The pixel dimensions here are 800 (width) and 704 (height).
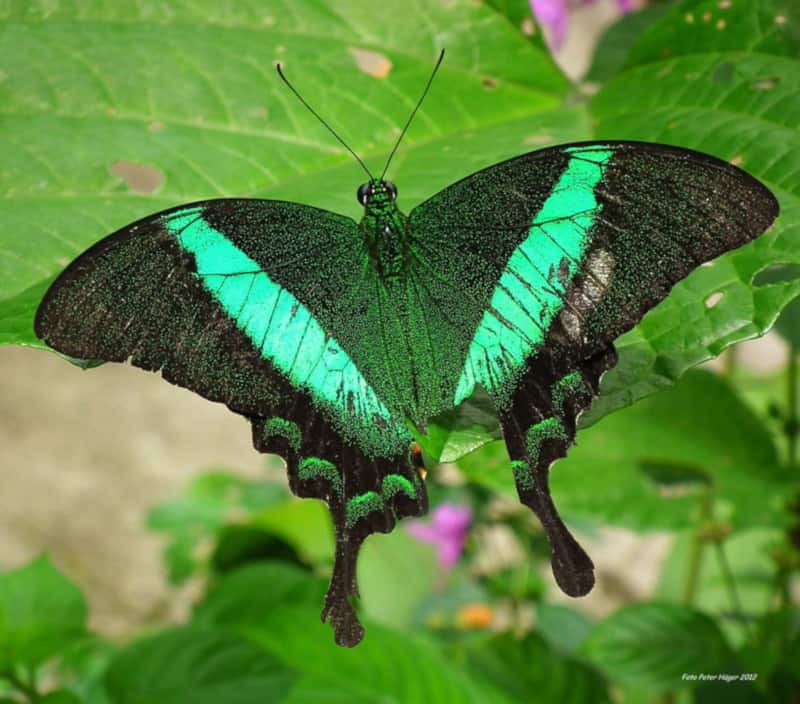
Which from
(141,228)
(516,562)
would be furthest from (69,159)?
(516,562)

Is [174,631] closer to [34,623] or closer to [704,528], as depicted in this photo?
[34,623]

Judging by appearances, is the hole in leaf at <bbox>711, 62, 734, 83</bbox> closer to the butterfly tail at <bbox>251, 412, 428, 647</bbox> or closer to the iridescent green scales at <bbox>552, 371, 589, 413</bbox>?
the iridescent green scales at <bbox>552, 371, 589, 413</bbox>

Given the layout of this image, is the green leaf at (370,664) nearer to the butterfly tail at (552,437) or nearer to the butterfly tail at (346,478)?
the butterfly tail at (346,478)

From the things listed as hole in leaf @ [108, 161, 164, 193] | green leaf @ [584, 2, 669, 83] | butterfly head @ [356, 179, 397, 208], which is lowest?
butterfly head @ [356, 179, 397, 208]

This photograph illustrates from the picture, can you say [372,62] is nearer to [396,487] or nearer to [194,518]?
[396,487]

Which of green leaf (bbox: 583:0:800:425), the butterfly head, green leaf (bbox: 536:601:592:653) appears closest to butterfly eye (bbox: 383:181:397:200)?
the butterfly head

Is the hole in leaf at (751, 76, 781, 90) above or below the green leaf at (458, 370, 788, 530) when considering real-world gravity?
above

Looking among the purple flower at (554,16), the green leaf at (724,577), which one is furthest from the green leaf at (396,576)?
the purple flower at (554,16)
